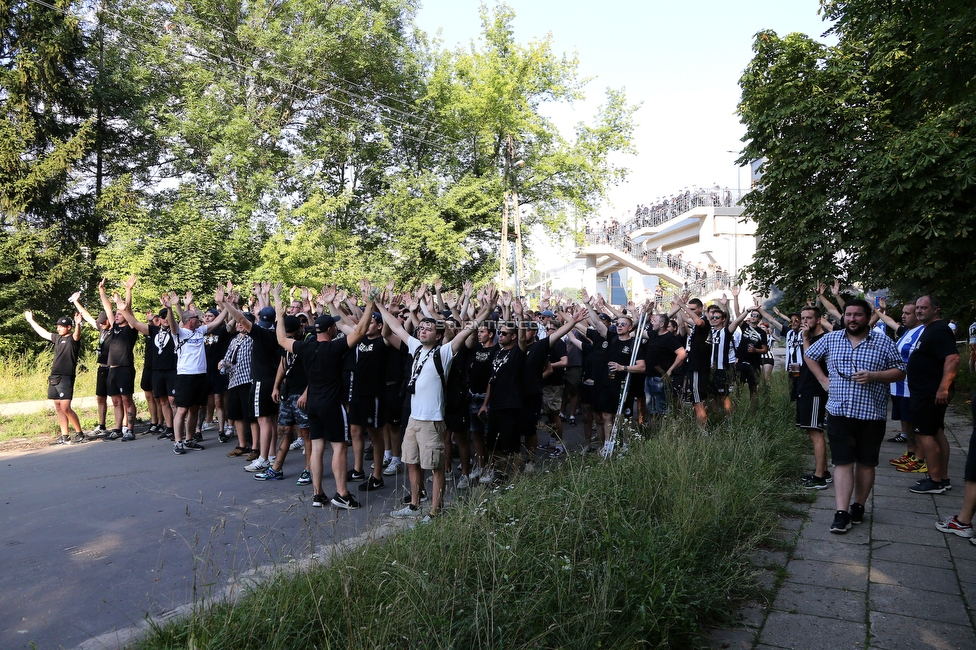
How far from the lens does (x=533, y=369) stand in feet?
25.7

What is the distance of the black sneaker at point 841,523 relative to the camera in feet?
19.4

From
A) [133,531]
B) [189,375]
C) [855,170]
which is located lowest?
[133,531]

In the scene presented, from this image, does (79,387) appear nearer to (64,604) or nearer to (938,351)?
(64,604)

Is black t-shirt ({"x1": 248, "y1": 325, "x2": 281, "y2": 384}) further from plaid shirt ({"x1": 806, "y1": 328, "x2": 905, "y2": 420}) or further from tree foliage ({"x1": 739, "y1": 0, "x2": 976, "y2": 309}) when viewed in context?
tree foliage ({"x1": 739, "y1": 0, "x2": 976, "y2": 309})

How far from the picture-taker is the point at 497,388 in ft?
25.0

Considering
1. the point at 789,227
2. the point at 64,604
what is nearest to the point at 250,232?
the point at 789,227

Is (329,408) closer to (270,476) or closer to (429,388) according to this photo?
(429,388)

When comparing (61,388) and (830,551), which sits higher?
(61,388)

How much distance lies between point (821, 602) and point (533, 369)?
12.6 feet

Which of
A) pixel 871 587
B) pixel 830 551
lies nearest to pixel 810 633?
pixel 871 587

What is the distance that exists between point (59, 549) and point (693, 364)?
25.3ft

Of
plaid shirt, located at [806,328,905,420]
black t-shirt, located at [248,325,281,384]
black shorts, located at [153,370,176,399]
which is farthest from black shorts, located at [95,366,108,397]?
plaid shirt, located at [806,328,905,420]

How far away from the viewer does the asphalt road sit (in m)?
4.52

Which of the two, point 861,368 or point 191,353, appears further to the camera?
point 191,353
